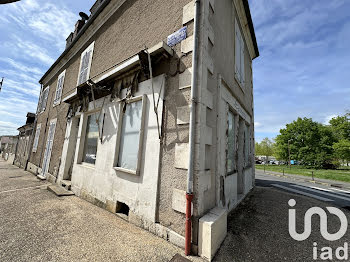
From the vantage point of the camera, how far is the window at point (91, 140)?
490cm

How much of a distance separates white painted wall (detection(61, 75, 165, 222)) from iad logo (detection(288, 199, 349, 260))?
9.28 ft

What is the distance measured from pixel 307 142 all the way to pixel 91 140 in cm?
4080

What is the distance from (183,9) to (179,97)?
6.34ft

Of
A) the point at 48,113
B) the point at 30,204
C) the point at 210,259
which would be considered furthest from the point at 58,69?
the point at 210,259

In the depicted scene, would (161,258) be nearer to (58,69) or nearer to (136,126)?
(136,126)

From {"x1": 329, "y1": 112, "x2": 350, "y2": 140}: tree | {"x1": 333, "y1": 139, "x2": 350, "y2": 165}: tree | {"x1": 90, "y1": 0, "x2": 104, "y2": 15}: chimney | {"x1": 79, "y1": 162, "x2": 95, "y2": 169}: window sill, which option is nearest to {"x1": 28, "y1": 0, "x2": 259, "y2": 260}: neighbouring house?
{"x1": 79, "y1": 162, "x2": 95, "y2": 169}: window sill

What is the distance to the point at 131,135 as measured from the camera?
3.65 m

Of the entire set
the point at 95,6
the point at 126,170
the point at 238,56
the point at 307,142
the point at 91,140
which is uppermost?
the point at 95,6

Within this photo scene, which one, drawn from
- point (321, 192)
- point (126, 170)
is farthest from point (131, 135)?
point (321, 192)

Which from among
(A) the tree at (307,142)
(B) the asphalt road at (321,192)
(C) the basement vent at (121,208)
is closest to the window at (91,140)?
(C) the basement vent at (121,208)

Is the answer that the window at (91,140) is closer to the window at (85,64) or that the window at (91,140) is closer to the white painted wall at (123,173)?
the white painted wall at (123,173)

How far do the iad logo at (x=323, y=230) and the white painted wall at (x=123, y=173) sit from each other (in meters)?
2.83

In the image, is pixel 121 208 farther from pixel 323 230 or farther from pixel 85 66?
pixel 85 66

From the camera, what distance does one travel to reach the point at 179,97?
2770 millimetres
